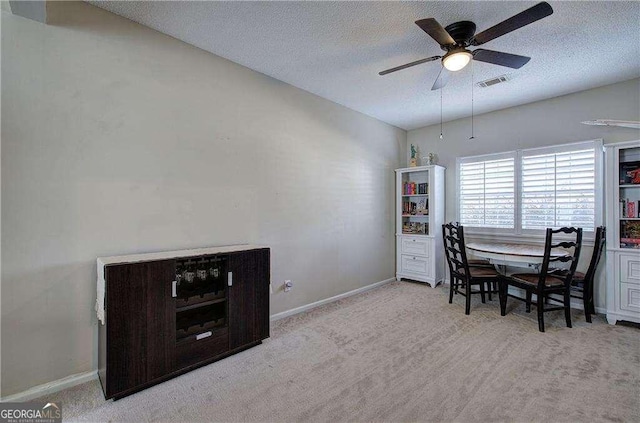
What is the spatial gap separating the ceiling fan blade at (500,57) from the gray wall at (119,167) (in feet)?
6.33

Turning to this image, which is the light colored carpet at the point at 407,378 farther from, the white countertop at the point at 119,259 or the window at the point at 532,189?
the window at the point at 532,189

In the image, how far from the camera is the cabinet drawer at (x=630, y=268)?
292 centimetres

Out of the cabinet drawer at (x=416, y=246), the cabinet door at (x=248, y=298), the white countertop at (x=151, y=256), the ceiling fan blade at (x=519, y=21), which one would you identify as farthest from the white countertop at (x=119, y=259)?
the cabinet drawer at (x=416, y=246)

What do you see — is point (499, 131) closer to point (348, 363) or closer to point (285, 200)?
point (285, 200)

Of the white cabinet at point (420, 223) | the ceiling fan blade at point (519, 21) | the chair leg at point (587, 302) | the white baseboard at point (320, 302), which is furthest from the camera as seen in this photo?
the white cabinet at point (420, 223)

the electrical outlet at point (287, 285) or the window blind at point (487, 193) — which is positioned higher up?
the window blind at point (487, 193)

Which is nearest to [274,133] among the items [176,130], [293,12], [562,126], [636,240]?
[176,130]

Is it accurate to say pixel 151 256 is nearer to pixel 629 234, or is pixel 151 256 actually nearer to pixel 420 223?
pixel 420 223

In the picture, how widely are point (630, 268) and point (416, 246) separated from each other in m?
2.33

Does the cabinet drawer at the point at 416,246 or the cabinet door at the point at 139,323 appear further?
the cabinet drawer at the point at 416,246

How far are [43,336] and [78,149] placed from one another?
127 centimetres

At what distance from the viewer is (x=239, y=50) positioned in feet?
8.78

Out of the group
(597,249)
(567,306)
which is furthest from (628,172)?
(567,306)

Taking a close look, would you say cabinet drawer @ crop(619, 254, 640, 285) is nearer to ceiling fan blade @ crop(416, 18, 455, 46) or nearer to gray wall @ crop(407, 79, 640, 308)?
gray wall @ crop(407, 79, 640, 308)
